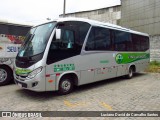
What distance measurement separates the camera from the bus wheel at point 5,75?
9.05 meters

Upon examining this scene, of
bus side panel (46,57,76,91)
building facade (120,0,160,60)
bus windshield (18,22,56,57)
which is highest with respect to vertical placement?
building facade (120,0,160,60)

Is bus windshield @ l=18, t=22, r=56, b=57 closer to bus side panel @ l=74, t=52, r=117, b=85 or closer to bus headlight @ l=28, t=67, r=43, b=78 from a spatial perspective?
bus headlight @ l=28, t=67, r=43, b=78

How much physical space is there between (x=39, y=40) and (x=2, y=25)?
9.54ft

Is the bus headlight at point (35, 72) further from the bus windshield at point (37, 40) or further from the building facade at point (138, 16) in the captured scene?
the building facade at point (138, 16)

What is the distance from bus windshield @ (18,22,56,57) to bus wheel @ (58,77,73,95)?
4.59ft

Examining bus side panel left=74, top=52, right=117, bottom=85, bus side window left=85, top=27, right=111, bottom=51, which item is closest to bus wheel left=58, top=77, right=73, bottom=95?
bus side panel left=74, top=52, right=117, bottom=85

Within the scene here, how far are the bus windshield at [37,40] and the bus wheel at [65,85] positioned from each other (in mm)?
1398

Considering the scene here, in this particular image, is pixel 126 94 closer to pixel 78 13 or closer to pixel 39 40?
pixel 39 40

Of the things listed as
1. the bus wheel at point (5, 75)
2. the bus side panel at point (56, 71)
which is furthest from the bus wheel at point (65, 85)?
the bus wheel at point (5, 75)

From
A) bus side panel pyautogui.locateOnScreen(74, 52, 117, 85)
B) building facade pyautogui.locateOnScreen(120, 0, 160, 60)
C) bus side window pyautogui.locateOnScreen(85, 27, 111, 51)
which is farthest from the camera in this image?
building facade pyautogui.locateOnScreen(120, 0, 160, 60)

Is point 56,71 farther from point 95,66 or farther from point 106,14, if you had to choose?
point 106,14

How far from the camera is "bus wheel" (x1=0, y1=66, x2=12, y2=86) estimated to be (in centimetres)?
905

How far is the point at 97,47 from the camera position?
859 cm

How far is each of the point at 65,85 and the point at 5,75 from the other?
3403 mm
